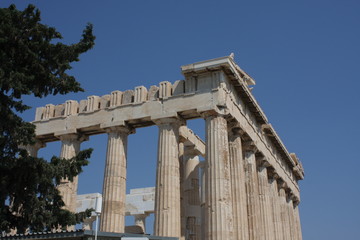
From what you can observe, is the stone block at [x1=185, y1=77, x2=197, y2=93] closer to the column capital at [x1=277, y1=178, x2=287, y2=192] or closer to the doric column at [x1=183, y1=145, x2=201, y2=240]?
the doric column at [x1=183, y1=145, x2=201, y2=240]

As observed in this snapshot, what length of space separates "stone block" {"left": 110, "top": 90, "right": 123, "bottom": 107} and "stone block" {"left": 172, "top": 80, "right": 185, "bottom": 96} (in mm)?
3764

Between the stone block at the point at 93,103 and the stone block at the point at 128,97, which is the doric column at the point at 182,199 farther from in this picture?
the stone block at the point at 93,103

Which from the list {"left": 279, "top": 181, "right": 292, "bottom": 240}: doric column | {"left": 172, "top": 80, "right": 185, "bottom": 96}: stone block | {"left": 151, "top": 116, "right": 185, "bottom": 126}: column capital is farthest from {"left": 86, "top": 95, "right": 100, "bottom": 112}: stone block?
{"left": 279, "top": 181, "right": 292, "bottom": 240}: doric column

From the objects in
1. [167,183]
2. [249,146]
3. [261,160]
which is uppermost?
[249,146]

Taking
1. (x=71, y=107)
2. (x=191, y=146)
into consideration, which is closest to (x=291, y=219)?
(x=191, y=146)

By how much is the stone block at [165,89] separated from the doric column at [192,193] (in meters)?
7.67

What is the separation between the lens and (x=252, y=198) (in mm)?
30359

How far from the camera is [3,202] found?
19.5 meters

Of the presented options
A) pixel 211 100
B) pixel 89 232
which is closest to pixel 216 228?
pixel 211 100

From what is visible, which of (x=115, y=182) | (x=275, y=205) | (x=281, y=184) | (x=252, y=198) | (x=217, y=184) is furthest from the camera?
(x=281, y=184)

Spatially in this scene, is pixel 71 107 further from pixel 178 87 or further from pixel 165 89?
pixel 178 87

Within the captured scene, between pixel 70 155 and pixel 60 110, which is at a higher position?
pixel 60 110

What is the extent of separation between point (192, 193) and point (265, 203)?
5.40 meters

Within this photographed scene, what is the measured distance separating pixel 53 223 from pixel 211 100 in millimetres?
10892
